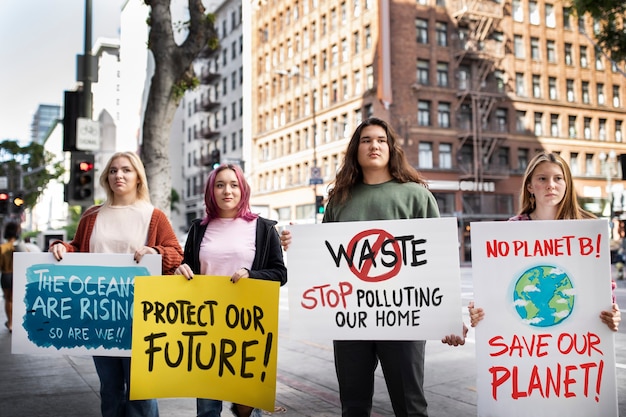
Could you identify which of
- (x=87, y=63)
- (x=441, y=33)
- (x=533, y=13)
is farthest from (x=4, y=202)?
(x=533, y=13)

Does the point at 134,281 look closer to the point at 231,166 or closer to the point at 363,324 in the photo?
the point at 231,166

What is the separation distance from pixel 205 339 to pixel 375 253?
119 centimetres

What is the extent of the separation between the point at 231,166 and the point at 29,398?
374 centimetres

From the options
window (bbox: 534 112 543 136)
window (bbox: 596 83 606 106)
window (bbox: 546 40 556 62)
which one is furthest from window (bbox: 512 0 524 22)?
window (bbox: 596 83 606 106)

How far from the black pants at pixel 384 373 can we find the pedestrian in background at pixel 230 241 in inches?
27.5

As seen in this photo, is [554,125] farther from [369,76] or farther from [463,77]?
[369,76]

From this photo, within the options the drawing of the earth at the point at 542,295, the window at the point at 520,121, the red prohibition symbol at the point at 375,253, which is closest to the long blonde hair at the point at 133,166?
the red prohibition symbol at the point at 375,253

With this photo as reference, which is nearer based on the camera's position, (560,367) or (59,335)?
(560,367)

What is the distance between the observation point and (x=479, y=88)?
4344 cm

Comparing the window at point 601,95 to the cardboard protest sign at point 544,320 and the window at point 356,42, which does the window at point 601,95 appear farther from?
the cardboard protest sign at point 544,320

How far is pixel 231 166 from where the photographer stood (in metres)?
4.06

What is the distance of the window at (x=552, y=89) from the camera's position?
46.9 m

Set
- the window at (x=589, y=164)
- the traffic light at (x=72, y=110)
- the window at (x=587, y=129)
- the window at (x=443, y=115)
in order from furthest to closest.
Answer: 1. the window at (x=587, y=129)
2. the window at (x=589, y=164)
3. the window at (x=443, y=115)
4. the traffic light at (x=72, y=110)

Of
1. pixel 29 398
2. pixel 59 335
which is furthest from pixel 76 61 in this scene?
pixel 59 335
